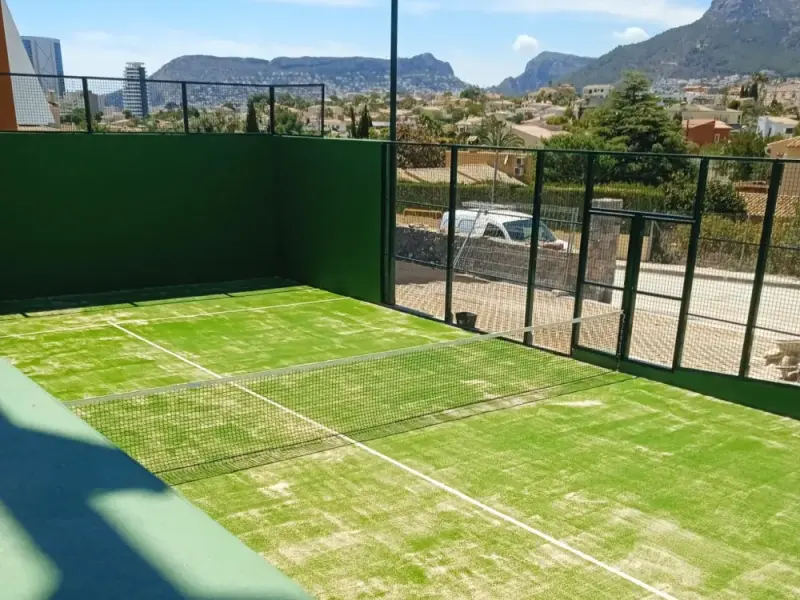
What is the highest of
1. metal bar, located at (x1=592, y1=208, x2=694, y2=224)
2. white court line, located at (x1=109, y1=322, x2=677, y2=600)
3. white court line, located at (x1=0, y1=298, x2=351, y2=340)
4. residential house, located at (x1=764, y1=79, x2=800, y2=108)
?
residential house, located at (x1=764, y1=79, x2=800, y2=108)

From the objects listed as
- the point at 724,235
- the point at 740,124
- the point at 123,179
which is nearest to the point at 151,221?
the point at 123,179

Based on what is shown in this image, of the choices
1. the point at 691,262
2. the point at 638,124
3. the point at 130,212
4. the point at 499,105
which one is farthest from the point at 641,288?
the point at 499,105

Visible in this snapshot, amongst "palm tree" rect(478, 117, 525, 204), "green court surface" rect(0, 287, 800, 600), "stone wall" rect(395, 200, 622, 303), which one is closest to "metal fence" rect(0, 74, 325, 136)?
"stone wall" rect(395, 200, 622, 303)

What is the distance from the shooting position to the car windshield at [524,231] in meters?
11.1

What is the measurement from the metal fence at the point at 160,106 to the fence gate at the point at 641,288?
7769 millimetres

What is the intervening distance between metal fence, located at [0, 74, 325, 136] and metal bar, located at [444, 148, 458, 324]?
501 centimetres

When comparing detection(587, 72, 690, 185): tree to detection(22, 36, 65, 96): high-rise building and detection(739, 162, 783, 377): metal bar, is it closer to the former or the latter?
detection(22, 36, 65, 96): high-rise building

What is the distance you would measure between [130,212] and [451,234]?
263 inches

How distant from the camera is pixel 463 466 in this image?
725cm

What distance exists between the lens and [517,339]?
11.7 meters

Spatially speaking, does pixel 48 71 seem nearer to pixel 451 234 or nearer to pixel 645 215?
pixel 451 234

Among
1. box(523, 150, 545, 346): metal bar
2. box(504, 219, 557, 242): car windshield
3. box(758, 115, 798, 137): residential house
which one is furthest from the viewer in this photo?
box(758, 115, 798, 137): residential house

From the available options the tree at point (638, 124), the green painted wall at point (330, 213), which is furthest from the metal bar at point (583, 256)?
the tree at point (638, 124)

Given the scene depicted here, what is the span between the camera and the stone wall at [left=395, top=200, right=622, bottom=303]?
1046 centimetres
